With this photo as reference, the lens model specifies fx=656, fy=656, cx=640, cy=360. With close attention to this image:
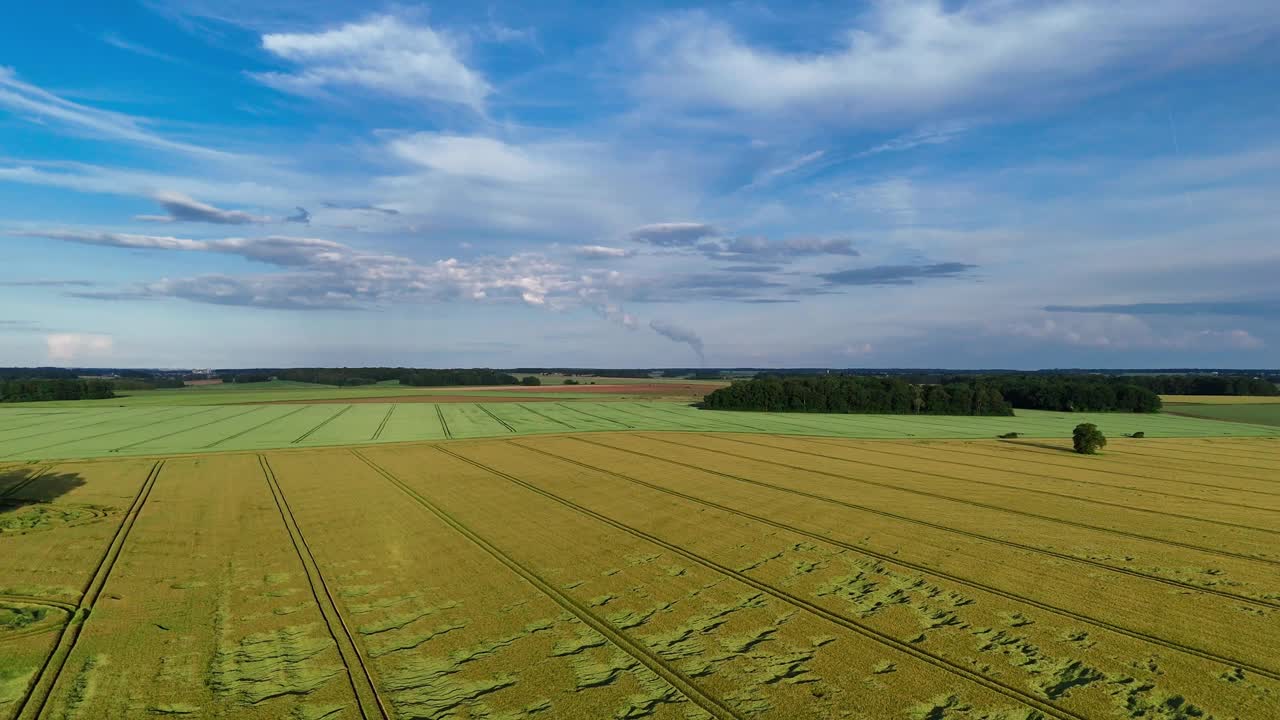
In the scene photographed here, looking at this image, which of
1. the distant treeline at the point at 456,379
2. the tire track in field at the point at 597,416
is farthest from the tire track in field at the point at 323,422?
the distant treeline at the point at 456,379

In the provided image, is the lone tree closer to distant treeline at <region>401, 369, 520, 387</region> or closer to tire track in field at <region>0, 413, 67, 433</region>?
tire track in field at <region>0, 413, 67, 433</region>

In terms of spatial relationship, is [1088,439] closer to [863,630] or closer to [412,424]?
[863,630]

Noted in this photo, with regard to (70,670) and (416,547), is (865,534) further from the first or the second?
(70,670)

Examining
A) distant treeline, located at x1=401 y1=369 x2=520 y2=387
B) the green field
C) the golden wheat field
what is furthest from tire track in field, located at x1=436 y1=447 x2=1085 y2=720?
distant treeline, located at x1=401 y1=369 x2=520 y2=387

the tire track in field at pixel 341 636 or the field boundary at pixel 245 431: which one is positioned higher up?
the field boundary at pixel 245 431

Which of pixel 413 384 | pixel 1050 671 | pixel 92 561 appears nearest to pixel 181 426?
pixel 92 561

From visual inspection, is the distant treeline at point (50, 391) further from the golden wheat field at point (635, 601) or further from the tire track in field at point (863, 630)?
the tire track in field at point (863, 630)

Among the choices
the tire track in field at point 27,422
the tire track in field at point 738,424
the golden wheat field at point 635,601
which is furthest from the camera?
the tire track in field at point 738,424

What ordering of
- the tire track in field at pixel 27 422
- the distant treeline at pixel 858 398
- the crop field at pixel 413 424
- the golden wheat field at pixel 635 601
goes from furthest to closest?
the distant treeline at pixel 858 398 < the tire track in field at pixel 27 422 < the crop field at pixel 413 424 < the golden wheat field at pixel 635 601
